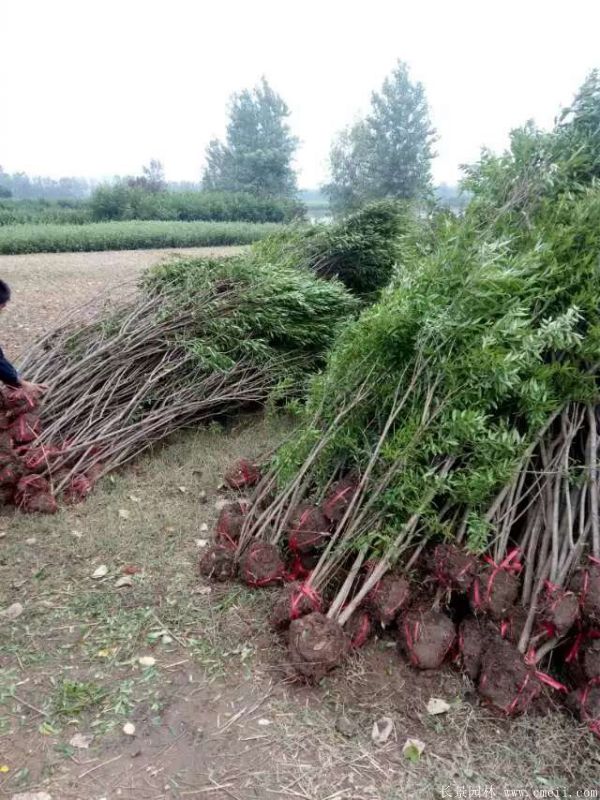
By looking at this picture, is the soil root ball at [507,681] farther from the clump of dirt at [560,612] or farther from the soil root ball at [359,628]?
the soil root ball at [359,628]

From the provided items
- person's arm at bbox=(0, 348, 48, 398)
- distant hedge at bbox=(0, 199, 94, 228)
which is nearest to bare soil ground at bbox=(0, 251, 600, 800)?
person's arm at bbox=(0, 348, 48, 398)

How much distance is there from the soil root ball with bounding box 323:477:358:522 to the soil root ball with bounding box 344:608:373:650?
459mm

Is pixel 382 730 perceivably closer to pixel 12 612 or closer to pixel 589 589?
pixel 589 589

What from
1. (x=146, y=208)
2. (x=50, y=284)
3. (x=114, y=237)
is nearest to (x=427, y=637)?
(x=50, y=284)

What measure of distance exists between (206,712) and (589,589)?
159 centimetres

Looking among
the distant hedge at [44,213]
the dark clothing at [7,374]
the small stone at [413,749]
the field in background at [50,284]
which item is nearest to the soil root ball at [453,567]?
the small stone at [413,749]

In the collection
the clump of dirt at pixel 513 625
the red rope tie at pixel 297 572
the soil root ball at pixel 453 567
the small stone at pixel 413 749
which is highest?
the soil root ball at pixel 453 567

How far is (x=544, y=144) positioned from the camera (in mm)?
3162

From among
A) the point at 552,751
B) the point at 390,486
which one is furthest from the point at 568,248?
the point at 552,751

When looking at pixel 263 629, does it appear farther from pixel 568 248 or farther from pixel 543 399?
pixel 568 248

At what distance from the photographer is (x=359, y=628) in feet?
7.64

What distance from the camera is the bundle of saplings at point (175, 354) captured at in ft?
13.1

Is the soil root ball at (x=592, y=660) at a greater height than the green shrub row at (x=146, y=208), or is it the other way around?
the green shrub row at (x=146, y=208)

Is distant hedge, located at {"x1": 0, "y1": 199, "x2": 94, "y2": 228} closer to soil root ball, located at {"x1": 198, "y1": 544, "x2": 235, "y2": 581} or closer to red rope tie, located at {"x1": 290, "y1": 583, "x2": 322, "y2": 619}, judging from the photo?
soil root ball, located at {"x1": 198, "y1": 544, "x2": 235, "y2": 581}
